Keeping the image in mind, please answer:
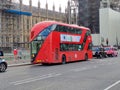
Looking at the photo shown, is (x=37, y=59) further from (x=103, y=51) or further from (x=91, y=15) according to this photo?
(x=91, y=15)

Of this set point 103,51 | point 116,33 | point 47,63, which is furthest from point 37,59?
point 116,33

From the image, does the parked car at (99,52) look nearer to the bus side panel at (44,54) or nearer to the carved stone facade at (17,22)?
the carved stone facade at (17,22)

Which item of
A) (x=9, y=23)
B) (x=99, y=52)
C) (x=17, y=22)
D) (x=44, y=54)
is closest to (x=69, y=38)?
(x=44, y=54)

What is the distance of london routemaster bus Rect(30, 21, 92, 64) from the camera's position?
29.6m

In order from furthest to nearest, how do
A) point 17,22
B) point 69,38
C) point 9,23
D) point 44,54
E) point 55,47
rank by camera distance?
point 17,22
point 9,23
point 69,38
point 55,47
point 44,54

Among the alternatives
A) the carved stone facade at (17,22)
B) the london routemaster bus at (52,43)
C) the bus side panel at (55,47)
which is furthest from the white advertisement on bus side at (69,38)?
the carved stone facade at (17,22)

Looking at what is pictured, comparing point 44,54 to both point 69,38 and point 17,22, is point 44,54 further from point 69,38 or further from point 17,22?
point 17,22

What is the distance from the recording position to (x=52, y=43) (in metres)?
29.8

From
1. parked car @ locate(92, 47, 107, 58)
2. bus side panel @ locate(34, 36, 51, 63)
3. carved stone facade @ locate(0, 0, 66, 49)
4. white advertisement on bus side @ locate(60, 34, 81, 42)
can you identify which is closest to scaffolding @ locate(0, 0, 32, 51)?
carved stone facade @ locate(0, 0, 66, 49)

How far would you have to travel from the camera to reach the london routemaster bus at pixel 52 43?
29641 millimetres

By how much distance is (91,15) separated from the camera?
116m

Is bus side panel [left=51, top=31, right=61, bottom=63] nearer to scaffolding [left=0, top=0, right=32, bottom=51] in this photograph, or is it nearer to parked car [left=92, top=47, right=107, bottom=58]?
parked car [left=92, top=47, right=107, bottom=58]

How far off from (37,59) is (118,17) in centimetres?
9666

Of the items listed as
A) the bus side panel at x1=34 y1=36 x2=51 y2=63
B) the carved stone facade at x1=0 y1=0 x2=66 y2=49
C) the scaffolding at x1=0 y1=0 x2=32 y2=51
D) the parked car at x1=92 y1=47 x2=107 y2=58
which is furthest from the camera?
the carved stone facade at x1=0 y1=0 x2=66 y2=49
